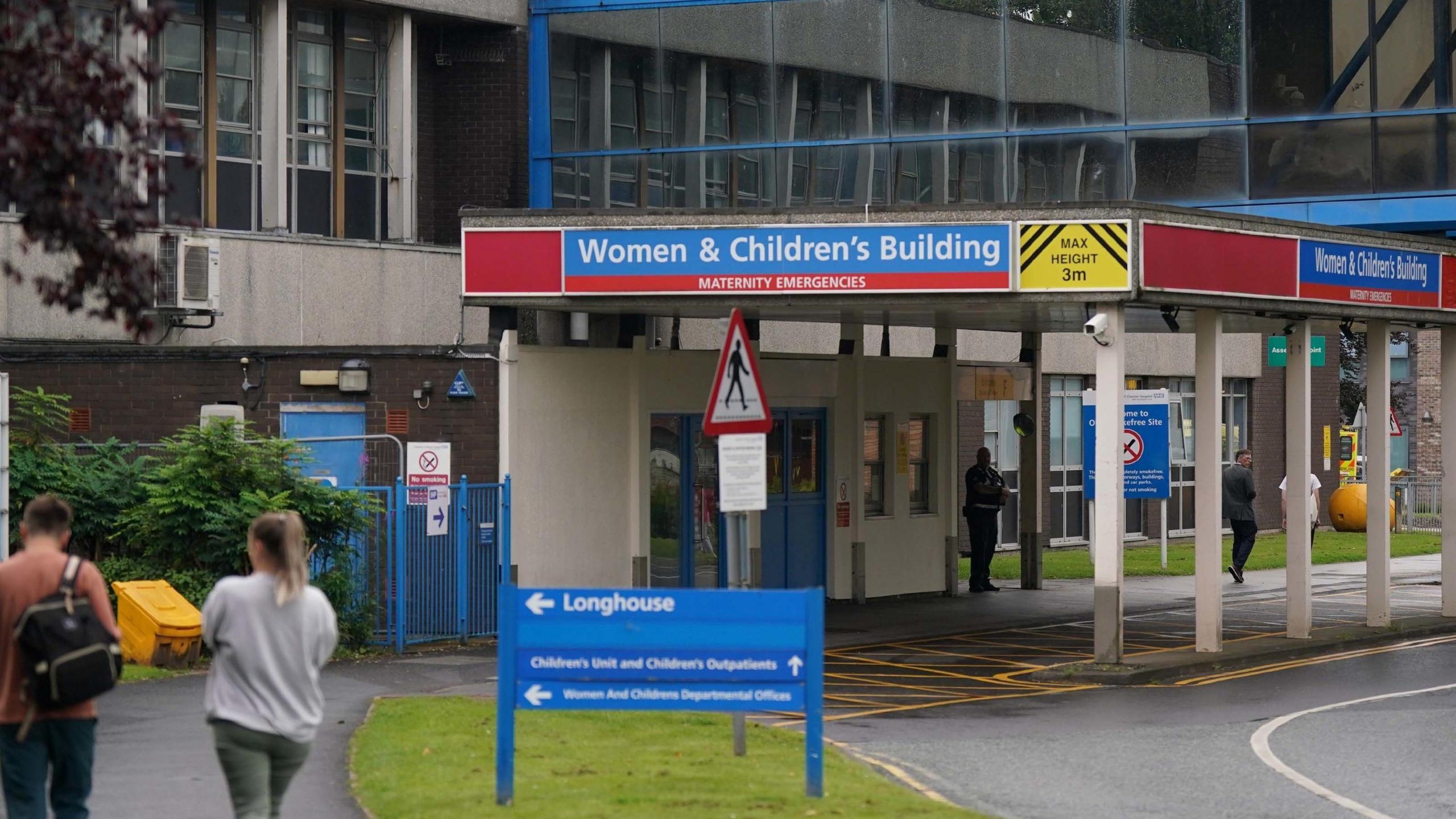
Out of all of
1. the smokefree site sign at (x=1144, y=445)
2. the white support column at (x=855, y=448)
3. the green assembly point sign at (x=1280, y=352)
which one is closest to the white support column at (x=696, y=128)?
the white support column at (x=855, y=448)

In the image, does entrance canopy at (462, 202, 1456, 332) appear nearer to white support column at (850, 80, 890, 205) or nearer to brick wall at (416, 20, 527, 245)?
white support column at (850, 80, 890, 205)

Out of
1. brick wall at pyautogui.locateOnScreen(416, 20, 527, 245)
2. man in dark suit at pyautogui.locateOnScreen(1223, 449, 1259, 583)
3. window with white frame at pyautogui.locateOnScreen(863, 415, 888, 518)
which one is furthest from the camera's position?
man in dark suit at pyautogui.locateOnScreen(1223, 449, 1259, 583)

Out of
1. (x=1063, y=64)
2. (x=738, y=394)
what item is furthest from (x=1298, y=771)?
(x=1063, y=64)

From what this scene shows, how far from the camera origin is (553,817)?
9.32 meters

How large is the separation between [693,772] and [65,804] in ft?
12.5

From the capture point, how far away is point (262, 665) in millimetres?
7359

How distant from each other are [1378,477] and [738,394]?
1241 centimetres

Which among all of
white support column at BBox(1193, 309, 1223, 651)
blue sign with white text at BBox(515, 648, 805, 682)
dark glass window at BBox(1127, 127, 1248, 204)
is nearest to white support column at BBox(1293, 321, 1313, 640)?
white support column at BBox(1193, 309, 1223, 651)

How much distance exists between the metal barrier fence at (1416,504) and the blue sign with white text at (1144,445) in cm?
1959

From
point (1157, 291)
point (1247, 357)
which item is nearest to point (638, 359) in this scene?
point (1157, 291)

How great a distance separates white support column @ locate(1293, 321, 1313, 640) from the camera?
19.4 metres

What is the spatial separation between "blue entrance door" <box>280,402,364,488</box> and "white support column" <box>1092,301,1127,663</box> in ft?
24.7

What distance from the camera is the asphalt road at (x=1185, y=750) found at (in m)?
10.8

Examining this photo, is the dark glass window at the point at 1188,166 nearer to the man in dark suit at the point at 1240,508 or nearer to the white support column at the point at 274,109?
the man in dark suit at the point at 1240,508
